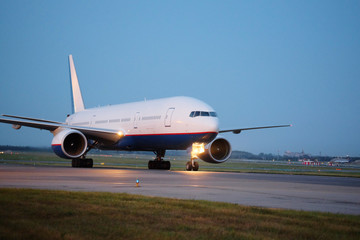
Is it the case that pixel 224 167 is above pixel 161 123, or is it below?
below

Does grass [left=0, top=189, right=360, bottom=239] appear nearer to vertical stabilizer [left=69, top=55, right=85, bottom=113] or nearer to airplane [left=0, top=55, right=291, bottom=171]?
airplane [left=0, top=55, right=291, bottom=171]

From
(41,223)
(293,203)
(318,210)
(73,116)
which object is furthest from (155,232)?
(73,116)

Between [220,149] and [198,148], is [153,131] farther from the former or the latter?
[220,149]

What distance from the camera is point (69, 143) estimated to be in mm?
30844

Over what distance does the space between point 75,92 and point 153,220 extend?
37029 mm

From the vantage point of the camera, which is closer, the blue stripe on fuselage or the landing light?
the blue stripe on fuselage

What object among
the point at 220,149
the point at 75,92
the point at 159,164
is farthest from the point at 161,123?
the point at 75,92

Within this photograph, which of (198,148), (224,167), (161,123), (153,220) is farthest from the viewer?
(224,167)

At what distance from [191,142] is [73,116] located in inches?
665

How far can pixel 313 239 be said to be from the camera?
655 centimetres

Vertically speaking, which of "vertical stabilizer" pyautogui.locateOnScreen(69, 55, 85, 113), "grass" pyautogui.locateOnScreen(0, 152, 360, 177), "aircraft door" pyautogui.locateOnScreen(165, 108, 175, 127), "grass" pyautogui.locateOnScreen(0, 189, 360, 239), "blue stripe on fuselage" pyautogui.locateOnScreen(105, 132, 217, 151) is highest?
"vertical stabilizer" pyautogui.locateOnScreen(69, 55, 85, 113)

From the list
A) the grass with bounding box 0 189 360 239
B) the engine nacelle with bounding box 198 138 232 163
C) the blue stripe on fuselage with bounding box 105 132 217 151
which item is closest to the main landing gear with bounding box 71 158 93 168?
the blue stripe on fuselage with bounding box 105 132 217 151

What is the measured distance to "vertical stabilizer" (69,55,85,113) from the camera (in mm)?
42159

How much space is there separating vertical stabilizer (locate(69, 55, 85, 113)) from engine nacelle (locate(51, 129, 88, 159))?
11114 millimetres
